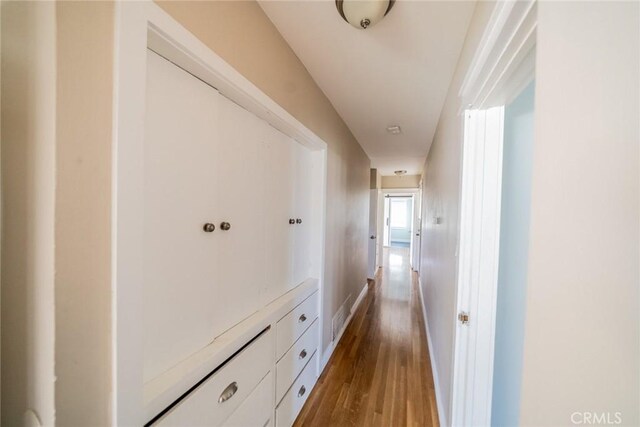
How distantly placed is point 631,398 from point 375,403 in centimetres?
174

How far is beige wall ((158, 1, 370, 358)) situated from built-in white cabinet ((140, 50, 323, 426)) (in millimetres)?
171

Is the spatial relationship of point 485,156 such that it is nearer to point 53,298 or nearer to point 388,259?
point 53,298

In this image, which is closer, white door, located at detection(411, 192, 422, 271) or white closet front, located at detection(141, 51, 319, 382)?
white closet front, located at detection(141, 51, 319, 382)

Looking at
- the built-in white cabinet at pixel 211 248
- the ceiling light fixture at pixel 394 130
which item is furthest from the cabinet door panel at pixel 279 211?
the ceiling light fixture at pixel 394 130

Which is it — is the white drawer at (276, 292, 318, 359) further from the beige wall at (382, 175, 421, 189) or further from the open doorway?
the open doorway

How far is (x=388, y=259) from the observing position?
275 inches

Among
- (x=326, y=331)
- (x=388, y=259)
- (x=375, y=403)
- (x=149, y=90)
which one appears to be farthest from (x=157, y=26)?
(x=388, y=259)

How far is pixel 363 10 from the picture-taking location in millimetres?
954

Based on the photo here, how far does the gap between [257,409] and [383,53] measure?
209 centimetres

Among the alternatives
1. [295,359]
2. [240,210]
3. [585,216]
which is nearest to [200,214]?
[240,210]

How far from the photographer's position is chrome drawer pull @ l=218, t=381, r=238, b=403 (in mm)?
862

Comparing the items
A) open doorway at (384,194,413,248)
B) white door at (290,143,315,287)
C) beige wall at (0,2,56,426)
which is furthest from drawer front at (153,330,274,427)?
open doorway at (384,194,413,248)

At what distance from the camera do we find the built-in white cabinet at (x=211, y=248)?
27.1 inches

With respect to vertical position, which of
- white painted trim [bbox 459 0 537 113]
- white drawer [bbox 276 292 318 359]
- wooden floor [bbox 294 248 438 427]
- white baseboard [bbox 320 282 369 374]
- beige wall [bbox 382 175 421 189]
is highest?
beige wall [bbox 382 175 421 189]
